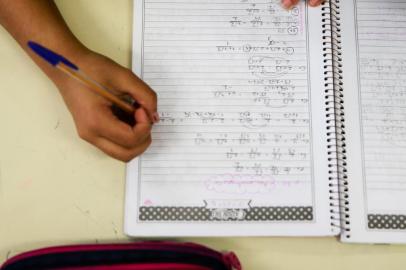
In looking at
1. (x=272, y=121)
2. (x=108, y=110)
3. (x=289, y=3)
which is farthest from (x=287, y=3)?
(x=108, y=110)

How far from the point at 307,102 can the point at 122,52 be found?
0.90 ft

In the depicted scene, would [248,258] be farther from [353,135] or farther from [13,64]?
[13,64]

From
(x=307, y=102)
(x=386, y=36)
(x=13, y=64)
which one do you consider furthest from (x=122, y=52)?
(x=386, y=36)

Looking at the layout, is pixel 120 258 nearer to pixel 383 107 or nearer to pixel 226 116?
pixel 226 116

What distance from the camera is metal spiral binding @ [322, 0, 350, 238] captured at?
A: 0.56 m

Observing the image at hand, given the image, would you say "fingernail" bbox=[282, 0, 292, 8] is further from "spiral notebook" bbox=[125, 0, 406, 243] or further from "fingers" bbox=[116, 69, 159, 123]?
"fingers" bbox=[116, 69, 159, 123]

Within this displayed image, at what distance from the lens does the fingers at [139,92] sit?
51cm

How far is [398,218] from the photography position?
56 cm

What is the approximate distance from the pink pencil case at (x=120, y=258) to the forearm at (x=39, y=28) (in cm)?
22

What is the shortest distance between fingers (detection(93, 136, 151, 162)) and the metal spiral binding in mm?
253

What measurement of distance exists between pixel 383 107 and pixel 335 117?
7 centimetres

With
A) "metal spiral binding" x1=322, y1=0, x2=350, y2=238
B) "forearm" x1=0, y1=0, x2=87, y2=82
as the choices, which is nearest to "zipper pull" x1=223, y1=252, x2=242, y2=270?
"metal spiral binding" x1=322, y1=0, x2=350, y2=238

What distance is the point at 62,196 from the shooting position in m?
0.55

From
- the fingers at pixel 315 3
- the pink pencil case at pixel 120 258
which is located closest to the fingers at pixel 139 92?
the pink pencil case at pixel 120 258
